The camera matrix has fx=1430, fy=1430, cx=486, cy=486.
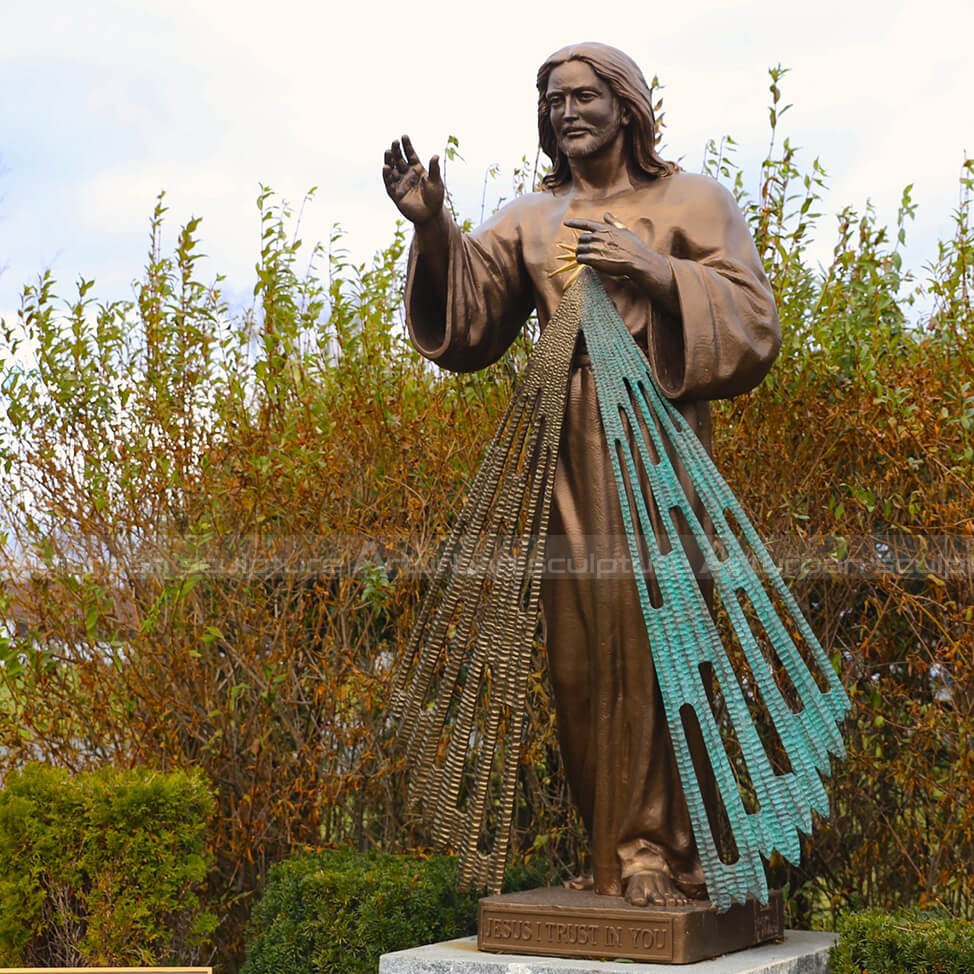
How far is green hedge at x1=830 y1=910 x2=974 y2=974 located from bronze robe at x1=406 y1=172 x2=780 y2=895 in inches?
18.6

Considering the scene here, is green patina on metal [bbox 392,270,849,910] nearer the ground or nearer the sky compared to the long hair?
nearer the ground

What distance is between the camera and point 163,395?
18.8 feet

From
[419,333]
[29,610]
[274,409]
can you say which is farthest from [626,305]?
[29,610]

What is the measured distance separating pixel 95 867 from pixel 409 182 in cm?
245

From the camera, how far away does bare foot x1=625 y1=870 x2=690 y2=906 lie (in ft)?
12.2

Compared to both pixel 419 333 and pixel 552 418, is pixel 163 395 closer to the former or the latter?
pixel 419 333

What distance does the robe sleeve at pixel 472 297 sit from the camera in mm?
4215

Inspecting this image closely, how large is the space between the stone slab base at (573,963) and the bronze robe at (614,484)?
28 centimetres

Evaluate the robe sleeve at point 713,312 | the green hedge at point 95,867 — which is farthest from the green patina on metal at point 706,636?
the green hedge at point 95,867

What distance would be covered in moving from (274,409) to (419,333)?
59.9 inches

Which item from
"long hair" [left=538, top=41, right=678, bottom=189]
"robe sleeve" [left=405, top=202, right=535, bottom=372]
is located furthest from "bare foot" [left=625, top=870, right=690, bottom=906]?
"long hair" [left=538, top=41, right=678, bottom=189]

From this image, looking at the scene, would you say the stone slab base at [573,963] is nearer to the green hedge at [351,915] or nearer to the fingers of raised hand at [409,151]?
the green hedge at [351,915]

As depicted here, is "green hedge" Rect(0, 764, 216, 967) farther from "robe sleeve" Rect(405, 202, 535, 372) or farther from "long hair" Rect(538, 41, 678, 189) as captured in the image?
"long hair" Rect(538, 41, 678, 189)

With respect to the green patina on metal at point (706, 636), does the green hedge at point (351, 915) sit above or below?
below
